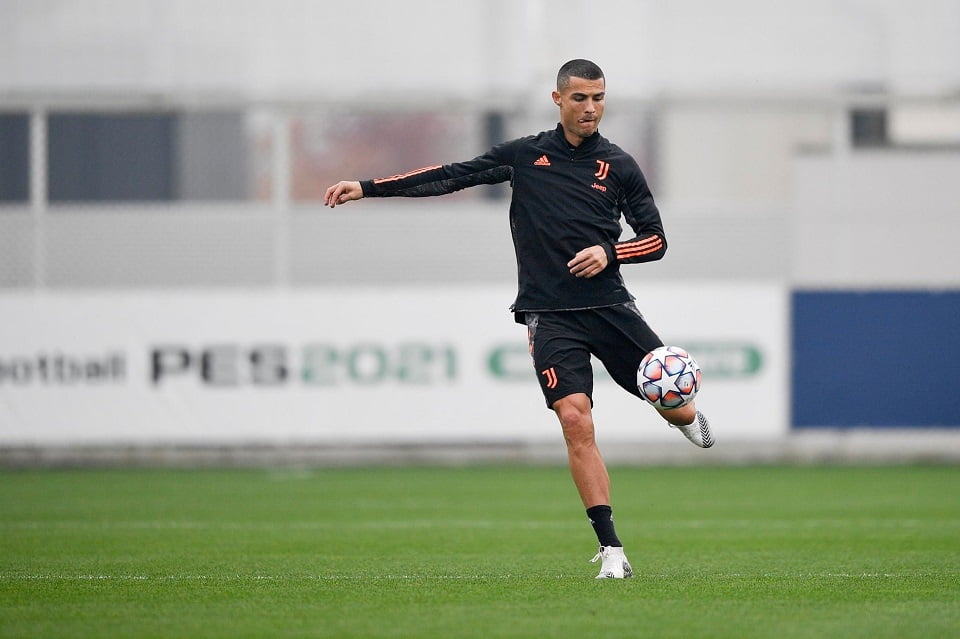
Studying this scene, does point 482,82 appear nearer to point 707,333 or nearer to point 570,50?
point 570,50

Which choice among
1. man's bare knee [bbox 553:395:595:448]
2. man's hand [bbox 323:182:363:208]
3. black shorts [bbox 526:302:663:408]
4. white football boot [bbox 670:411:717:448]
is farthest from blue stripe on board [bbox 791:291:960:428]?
man's hand [bbox 323:182:363:208]

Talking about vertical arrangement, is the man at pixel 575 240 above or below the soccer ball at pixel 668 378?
above

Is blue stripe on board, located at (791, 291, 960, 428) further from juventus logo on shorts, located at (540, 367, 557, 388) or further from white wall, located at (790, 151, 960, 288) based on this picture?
juventus logo on shorts, located at (540, 367, 557, 388)

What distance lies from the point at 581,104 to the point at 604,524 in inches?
79.6

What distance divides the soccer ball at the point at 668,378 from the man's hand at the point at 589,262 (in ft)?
1.86

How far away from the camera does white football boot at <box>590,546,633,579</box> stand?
737 centimetres

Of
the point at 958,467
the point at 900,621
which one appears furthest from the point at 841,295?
the point at 900,621

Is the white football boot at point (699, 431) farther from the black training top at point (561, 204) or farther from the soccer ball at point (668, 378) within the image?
the black training top at point (561, 204)

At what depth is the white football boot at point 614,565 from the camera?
737 centimetres

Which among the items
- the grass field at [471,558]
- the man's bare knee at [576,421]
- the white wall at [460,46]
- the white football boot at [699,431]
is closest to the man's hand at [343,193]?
the man's bare knee at [576,421]

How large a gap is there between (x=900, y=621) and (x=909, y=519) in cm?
507

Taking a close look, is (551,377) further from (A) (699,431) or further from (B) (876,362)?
(B) (876,362)

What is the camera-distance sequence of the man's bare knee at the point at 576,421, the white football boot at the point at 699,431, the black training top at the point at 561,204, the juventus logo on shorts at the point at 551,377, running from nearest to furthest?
the man's bare knee at the point at 576,421, the juventus logo on shorts at the point at 551,377, the black training top at the point at 561,204, the white football boot at the point at 699,431

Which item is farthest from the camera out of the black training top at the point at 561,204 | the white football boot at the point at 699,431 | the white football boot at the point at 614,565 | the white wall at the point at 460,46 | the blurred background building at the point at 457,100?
the white wall at the point at 460,46
